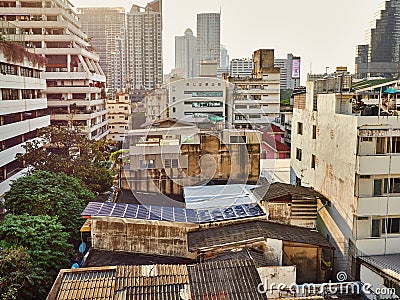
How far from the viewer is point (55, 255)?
9.32m

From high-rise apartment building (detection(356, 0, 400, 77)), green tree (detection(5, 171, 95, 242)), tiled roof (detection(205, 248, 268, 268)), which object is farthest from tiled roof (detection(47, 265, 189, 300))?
high-rise apartment building (detection(356, 0, 400, 77))

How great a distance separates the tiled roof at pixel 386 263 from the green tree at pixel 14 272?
7.45 m

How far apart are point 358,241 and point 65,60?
92.3ft

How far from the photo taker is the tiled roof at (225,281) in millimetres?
5914

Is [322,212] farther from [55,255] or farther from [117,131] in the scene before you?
[117,131]

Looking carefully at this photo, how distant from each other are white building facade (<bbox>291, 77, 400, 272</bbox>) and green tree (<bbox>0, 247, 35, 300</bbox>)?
7.48 meters

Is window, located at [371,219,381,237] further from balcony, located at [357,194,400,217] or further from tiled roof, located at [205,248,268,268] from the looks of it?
tiled roof, located at [205,248,268,268]

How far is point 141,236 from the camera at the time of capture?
9.55 m

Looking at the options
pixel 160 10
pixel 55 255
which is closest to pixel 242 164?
pixel 55 255

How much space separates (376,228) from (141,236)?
5.81 metres

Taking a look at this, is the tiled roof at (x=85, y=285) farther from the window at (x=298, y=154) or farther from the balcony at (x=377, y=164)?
the window at (x=298, y=154)

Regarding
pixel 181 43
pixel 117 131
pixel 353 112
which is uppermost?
pixel 181 43

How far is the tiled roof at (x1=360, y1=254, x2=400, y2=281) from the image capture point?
29.1ft

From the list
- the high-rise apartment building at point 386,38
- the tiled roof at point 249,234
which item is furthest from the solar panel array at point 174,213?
the high-rise apartment building at point 386,38
